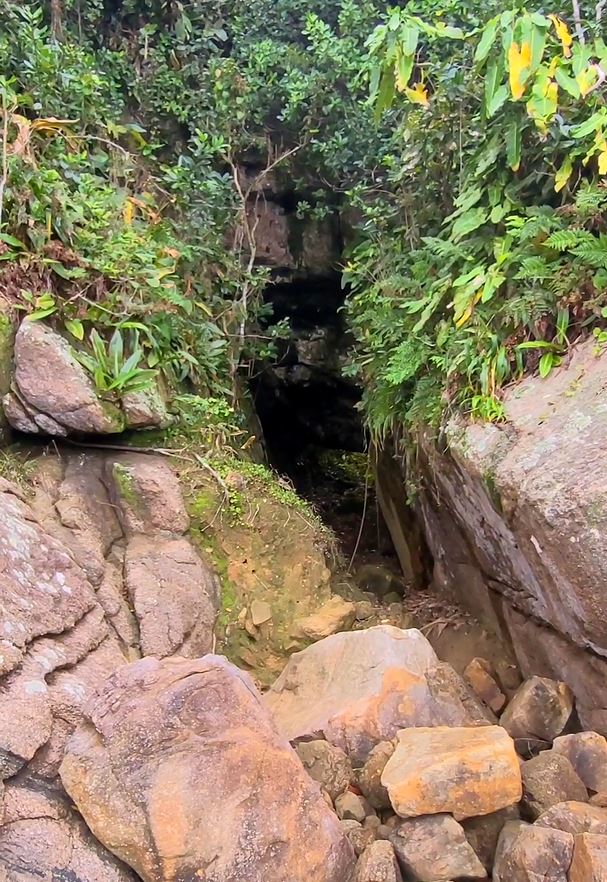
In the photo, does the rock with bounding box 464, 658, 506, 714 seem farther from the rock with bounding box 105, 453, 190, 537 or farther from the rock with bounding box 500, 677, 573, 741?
the rock with bounding box 105, 453, 190, 537

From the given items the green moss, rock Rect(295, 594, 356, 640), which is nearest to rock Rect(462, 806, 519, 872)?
rock Rect(295, 594, 356, 640)

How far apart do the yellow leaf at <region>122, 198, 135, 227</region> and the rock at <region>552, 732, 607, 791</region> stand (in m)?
5.62

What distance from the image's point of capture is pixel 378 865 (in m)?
2.79

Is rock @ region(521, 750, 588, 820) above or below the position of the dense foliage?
below

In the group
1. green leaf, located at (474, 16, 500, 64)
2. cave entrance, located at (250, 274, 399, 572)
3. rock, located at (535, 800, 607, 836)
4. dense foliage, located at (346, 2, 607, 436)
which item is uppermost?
green leaf, located at (474, 16, 500, 64)

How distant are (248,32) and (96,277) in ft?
15.9

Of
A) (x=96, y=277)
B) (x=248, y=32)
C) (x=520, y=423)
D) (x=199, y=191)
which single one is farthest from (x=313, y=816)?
(x=248, y=32)

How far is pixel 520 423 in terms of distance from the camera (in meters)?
4.04

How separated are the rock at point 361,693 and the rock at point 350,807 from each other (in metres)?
0.28

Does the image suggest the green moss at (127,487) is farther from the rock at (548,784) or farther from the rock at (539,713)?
the rock at (548,784)

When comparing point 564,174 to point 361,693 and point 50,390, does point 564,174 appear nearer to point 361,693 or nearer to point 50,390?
point 361,693

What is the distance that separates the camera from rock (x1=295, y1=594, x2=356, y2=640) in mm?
4859

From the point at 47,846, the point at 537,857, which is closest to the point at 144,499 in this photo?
the point at 47,846

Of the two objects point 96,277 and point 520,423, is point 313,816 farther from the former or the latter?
point 96,277
